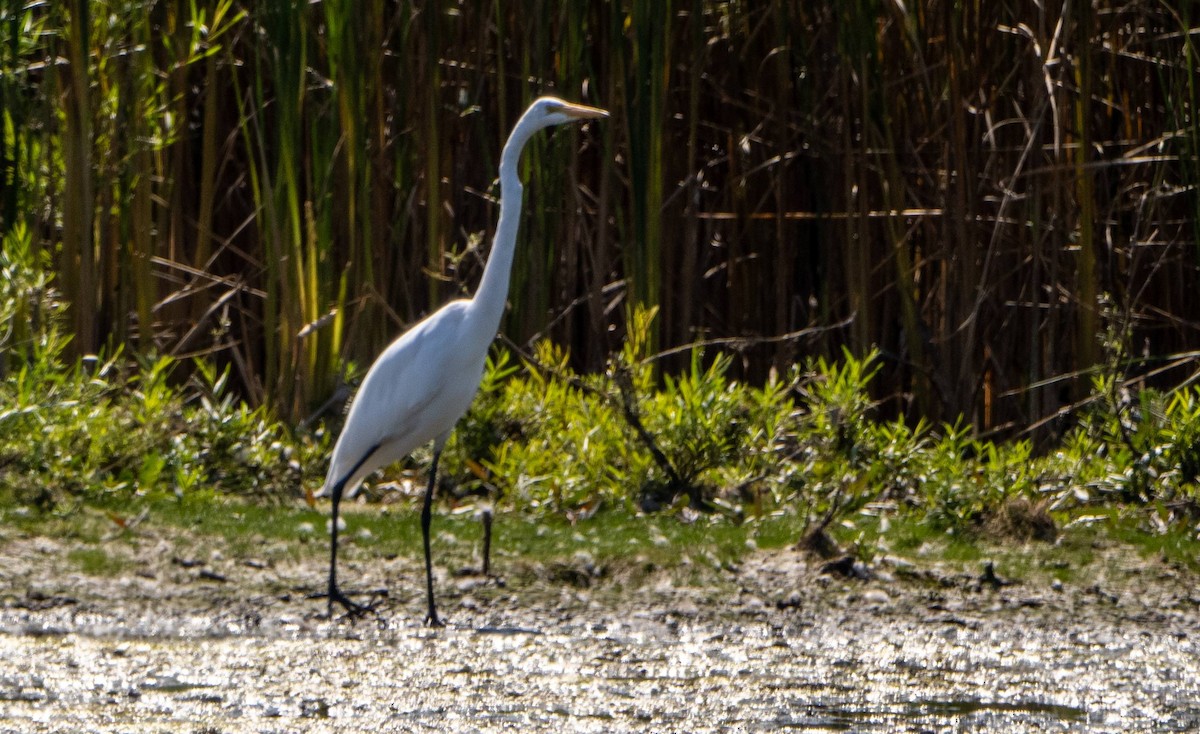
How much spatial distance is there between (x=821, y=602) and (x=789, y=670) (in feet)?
2.84

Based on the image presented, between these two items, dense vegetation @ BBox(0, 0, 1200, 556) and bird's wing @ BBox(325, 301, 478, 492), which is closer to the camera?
bird's wing @ BBox(325, 301, 478, 492)

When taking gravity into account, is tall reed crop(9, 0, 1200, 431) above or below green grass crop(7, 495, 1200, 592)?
above

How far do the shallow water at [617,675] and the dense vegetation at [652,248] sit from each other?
1460 millimetres

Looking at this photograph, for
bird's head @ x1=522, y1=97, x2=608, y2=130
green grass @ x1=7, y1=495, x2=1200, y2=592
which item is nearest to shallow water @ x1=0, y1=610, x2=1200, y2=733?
green grass @ x1=7, y1=495, x2=1200, y2=592

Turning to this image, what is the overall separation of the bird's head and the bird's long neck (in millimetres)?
56

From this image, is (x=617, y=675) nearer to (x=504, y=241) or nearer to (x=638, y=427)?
(x=504, y=241)

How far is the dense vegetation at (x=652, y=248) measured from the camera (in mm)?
6383

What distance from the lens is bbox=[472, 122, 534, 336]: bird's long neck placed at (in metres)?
5.34

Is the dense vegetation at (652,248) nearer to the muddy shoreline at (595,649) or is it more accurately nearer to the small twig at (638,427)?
the small twig at (638,427)

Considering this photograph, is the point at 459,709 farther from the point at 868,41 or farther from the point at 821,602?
the point at 868,41

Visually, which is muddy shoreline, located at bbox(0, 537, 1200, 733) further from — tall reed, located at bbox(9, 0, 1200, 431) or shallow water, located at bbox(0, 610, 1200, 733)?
tall reed, located at bbox(9, 0, 1200, 431)

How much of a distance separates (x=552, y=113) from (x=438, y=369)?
0.95 metres

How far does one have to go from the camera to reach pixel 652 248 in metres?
7.42

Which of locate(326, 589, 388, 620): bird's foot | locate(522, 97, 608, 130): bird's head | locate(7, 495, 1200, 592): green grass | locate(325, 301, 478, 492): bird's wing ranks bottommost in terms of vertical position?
locate(7, 495, 1200, 592): green grass
